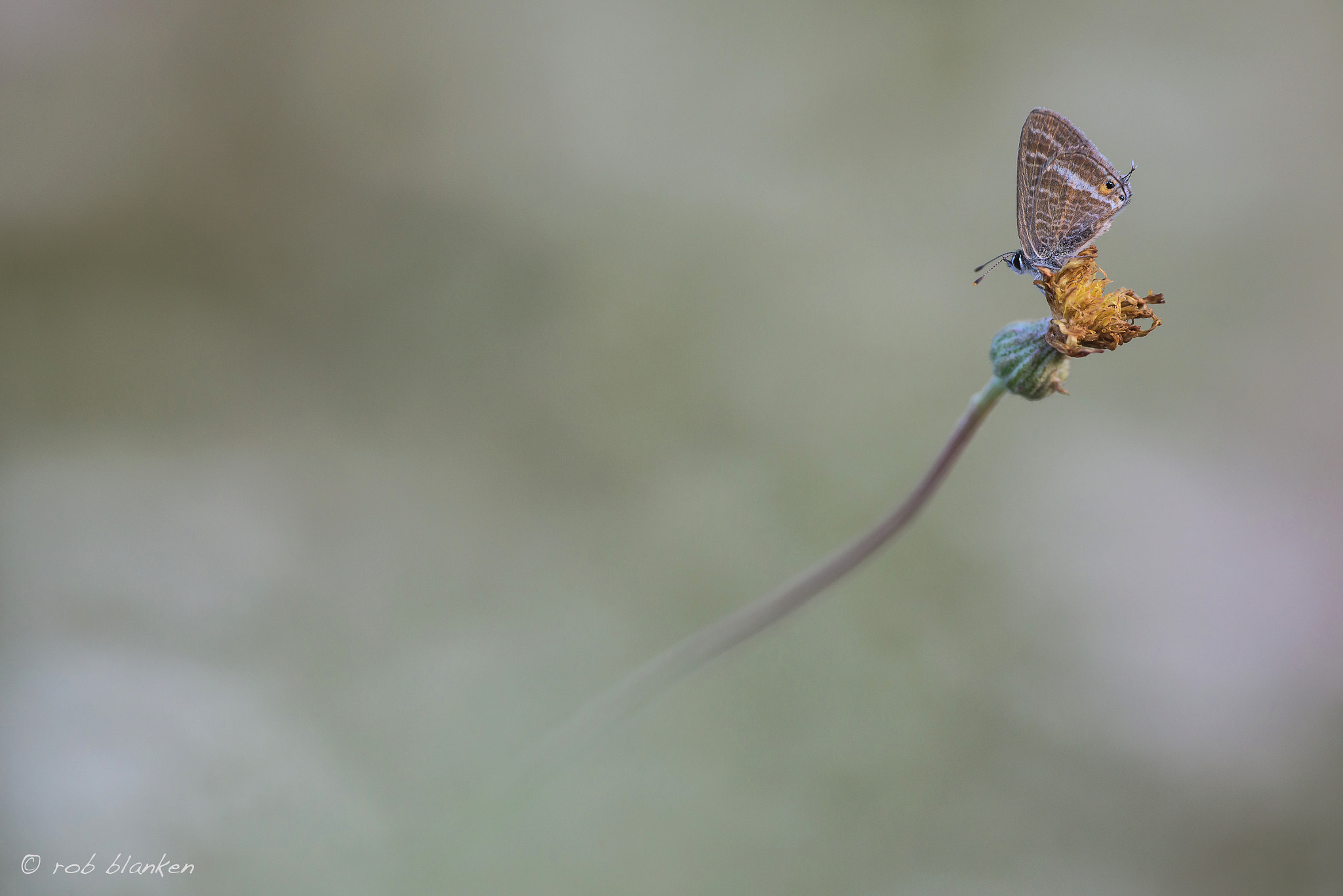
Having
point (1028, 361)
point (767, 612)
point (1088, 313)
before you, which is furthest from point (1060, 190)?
point (767, 612)

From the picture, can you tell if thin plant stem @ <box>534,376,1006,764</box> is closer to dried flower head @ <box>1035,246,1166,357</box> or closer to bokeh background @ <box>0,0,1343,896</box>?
dried flower head @ <box>1035,246,1166,357</box>

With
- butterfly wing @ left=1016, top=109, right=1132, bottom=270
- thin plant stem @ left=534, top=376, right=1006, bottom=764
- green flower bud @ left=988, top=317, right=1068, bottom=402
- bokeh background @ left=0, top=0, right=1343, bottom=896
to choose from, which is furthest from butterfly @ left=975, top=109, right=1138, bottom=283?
bokeh background @ left=0, top=0, right=1343, bottom=896

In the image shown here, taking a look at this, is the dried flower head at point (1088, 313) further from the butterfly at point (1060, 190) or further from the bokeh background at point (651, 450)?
the bokeh background at point (651, 450)

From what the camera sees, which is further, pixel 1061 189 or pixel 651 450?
pixel 651 450

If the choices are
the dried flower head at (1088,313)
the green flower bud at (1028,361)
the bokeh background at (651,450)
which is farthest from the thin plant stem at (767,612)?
the bokeh background at (651,450)

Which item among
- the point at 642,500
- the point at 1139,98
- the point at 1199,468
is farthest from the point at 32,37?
the point at 1199,468

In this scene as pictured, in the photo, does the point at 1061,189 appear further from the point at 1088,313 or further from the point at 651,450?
the point at 651,450
